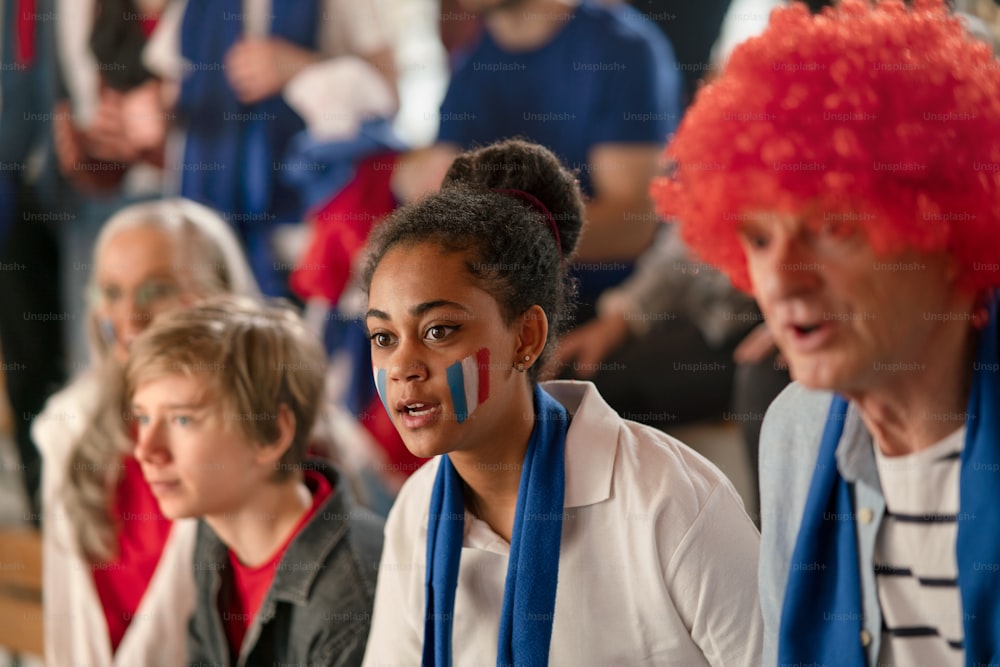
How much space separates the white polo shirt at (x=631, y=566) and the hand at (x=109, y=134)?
2754 millimetres

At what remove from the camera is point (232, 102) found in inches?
143

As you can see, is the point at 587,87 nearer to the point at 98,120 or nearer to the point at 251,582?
the point at 251,582

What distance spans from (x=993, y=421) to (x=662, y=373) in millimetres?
1879

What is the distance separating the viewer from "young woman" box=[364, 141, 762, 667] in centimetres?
138

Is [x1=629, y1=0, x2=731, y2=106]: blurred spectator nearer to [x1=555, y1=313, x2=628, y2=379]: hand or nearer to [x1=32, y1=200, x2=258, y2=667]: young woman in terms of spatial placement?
[x1=555, y1=313, x2=628, y2=379]: hand

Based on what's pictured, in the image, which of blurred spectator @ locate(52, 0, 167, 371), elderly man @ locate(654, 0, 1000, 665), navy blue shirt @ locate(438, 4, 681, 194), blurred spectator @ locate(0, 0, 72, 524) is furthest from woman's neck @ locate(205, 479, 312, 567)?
blurred spectator @ locate(0, 0, 72, 524)

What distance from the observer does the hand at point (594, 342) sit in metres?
2.95

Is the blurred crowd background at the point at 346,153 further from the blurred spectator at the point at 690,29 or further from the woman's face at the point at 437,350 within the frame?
the woman's face at the point at 437,350

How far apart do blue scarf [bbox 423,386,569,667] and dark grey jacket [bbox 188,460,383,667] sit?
11.1 inches

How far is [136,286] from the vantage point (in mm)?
2391

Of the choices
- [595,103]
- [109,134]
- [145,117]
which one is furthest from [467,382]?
[109,134]

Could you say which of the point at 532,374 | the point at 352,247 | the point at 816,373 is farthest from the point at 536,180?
the point at 352,247

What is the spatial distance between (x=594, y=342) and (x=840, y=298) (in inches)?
75.6

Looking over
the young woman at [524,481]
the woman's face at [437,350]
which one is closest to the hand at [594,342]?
the young woman at [524,481]
